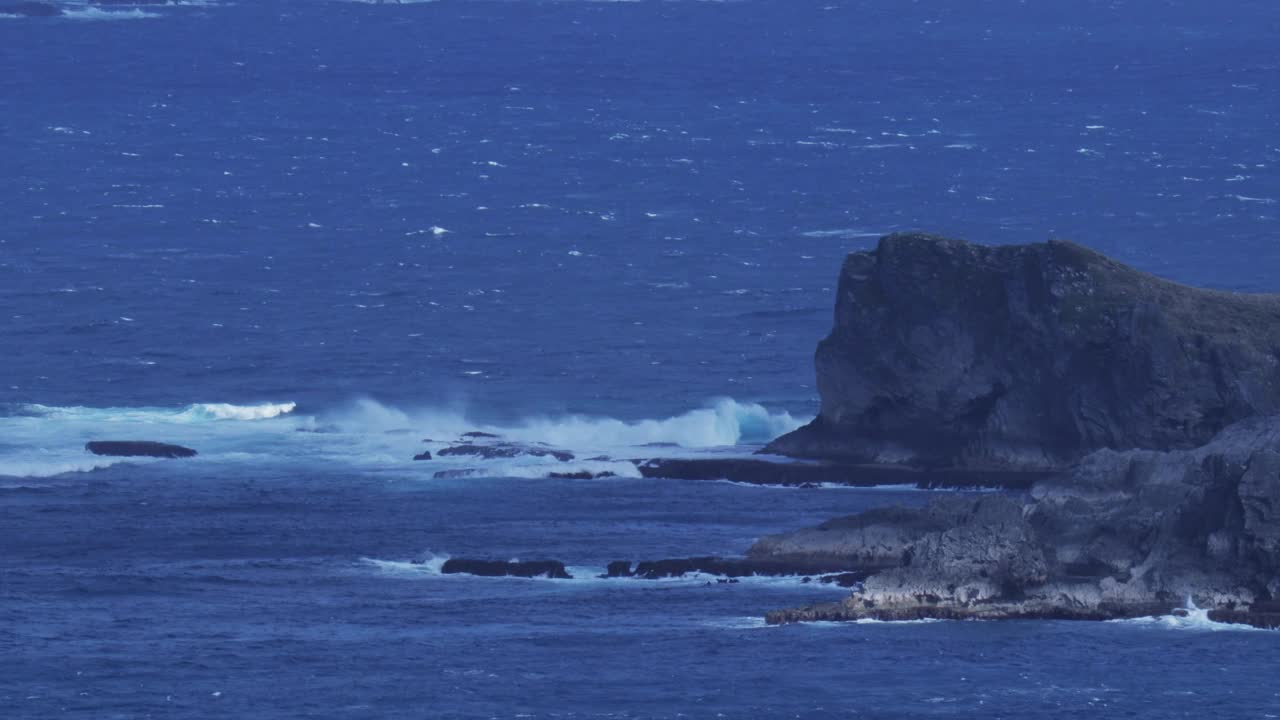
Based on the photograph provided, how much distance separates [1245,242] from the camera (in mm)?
163875

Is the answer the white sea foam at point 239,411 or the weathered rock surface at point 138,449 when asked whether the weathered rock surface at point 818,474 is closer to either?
the weathered rock surface at point 138,449

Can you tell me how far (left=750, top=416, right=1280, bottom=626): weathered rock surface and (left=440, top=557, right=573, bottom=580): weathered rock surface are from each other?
10.7m

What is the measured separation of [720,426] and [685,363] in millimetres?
12522

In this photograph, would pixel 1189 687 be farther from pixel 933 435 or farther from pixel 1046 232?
pixel 1046 232

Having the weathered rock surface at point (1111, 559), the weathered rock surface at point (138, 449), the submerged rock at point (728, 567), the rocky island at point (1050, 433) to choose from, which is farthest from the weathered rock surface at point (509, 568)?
the weathered rock surface at point (138, 449)

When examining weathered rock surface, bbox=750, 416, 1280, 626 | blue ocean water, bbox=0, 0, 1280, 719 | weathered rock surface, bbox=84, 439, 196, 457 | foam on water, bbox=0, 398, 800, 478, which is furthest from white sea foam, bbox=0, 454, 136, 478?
weathered rock surface, bbox=750, 416, 1280, 626

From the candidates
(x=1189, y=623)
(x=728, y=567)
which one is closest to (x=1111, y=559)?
(x=1189, y=623)

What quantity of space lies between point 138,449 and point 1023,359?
36.8 metres

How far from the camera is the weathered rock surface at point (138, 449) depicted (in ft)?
383

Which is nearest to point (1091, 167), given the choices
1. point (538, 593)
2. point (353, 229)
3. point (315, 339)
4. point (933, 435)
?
point (353, 229)

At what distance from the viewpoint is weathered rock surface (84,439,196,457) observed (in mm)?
116688

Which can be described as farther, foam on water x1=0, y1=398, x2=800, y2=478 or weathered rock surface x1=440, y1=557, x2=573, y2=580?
foam on water x1=0, y1=398, x2=800, y2=478

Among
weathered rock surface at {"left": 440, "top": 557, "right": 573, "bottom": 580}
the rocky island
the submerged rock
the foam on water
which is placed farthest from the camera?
the foam on water

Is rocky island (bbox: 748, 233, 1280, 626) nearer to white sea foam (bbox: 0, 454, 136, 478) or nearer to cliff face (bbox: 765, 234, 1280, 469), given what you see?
Result: cliff face (bbox: 765, 234, 1280, 469)
